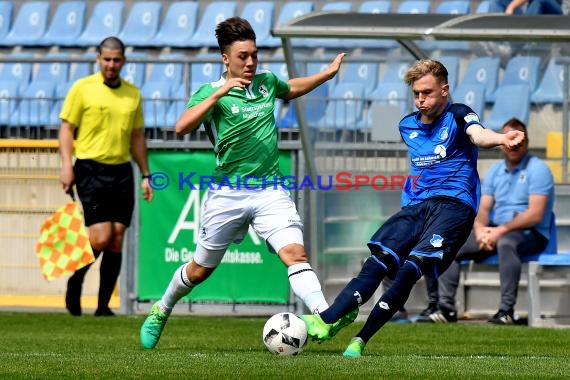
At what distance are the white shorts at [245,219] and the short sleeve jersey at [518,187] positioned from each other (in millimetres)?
4139

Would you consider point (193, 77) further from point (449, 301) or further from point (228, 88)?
point (228, 88)

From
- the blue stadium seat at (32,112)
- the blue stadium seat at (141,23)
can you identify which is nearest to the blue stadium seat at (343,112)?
the blue stadium seat at (32,112)

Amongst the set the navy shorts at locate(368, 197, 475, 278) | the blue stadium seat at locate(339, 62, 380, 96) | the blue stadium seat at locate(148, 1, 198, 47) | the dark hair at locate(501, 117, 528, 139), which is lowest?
the navy shorts at locate(368, 197, 475, 278)

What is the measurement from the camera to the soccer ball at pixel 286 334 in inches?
293

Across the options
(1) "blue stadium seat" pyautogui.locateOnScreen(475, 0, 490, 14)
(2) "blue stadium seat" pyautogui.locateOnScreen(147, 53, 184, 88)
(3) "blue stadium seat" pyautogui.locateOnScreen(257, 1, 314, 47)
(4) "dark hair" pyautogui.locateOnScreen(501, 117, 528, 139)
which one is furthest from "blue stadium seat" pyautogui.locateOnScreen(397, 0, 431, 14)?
(4) "dark hair" pyautogui.locateOnScreen(501, 117, 528, 139)

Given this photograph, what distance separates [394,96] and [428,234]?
4.86 meters

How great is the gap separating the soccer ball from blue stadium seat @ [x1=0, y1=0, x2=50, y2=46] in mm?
13482

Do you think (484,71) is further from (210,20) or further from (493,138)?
(210,20)

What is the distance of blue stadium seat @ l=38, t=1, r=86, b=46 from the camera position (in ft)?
66.3

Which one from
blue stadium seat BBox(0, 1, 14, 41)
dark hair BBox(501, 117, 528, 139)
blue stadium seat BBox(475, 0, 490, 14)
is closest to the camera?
dark hair BBox(501, 117, 528, 139)

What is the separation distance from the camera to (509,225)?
11.7m

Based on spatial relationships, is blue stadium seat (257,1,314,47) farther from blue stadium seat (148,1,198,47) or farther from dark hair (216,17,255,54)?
dark hair (216,17,255,54)

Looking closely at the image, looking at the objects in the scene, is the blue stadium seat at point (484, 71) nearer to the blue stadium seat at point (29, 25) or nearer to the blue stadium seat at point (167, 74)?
the blue stadium seat at point (167, 74)

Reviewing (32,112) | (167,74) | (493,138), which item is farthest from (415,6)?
(493,138)
